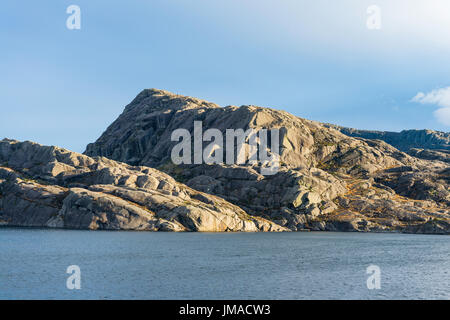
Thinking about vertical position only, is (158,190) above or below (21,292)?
above

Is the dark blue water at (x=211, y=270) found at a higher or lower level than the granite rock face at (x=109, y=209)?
lower

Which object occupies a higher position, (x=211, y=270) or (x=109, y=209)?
(x=109, y=209)

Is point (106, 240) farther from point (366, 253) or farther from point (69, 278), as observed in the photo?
point (366, 253)

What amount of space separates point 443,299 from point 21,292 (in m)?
61.1

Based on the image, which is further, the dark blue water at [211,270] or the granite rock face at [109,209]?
the granite rock face at [109,209]

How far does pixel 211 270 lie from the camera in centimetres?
8406

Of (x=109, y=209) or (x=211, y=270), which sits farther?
(x=109, y=209)

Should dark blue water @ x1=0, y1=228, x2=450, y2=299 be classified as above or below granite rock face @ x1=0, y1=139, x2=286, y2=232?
below

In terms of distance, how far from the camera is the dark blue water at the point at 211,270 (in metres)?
63.8

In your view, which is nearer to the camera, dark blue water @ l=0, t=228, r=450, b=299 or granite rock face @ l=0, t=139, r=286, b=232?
dark blue water @ l=0, t=228, r=450, b=299

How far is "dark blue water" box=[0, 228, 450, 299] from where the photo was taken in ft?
209

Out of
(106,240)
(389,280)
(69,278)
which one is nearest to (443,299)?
(389,280)

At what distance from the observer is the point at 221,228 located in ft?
631
